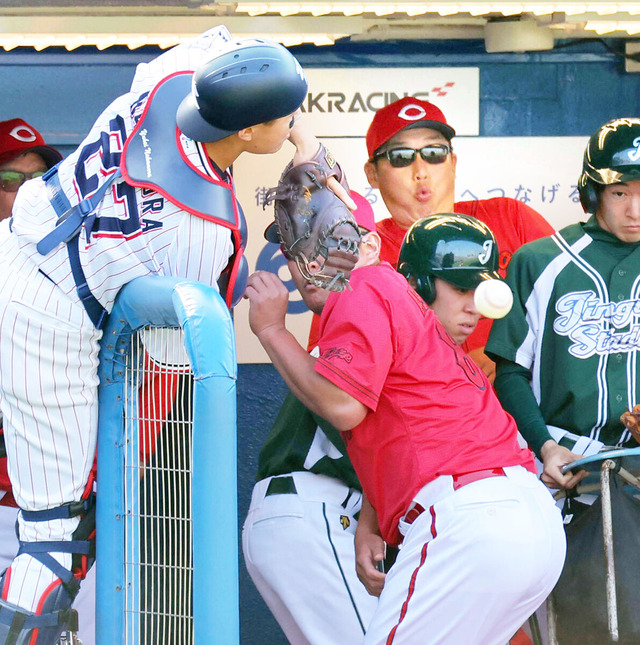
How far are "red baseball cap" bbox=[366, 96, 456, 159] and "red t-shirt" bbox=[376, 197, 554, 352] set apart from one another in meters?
0.26

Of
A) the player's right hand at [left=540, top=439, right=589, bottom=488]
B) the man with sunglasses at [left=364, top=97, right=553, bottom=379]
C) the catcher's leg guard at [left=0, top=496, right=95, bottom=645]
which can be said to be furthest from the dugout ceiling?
the catcher's leg guard at [left=0, top=496, right=95, bottom=645]

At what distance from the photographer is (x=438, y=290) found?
9.35 ft

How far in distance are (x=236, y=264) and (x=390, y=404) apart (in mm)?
469

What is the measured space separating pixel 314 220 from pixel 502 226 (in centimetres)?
132

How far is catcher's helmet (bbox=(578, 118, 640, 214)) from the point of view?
315 centimetres

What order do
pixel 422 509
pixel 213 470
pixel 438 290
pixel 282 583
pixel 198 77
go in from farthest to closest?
pixel 282 583
pixel 438 290
pixel 422 509
pixel 198 77
pixel 213 470

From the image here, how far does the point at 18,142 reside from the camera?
366cm

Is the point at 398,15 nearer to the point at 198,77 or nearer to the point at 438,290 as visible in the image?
the point at 438,290

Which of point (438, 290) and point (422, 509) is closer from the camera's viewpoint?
point (422, 509)

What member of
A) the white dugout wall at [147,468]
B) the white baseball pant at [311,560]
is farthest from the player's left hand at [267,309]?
the white baseball pant at [311,560]

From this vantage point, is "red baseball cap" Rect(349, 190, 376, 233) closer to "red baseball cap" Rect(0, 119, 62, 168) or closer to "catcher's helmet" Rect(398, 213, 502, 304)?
"catcher's helmet" Rect(398, 213, 502, 304)

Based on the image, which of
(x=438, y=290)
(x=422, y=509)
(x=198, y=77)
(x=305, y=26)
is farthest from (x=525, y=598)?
(x=305, y=26)

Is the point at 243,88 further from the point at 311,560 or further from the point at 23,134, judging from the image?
the point at 23,134

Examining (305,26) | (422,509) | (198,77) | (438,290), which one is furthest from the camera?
(305,26)
